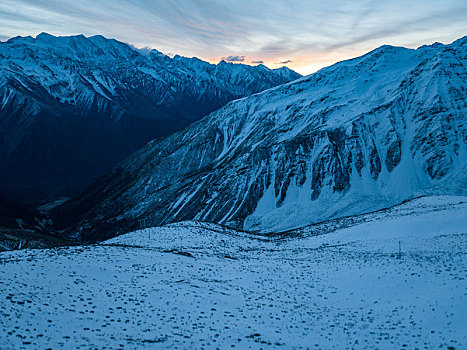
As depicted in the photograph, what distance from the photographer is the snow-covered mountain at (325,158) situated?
296 feet

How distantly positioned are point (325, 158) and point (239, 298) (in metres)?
86.2

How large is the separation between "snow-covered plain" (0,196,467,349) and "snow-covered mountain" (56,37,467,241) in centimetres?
5479

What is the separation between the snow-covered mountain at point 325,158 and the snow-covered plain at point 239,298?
54792 millimetres

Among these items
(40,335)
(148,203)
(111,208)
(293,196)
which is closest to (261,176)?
(293,196)

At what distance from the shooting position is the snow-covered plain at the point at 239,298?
14.1 meters

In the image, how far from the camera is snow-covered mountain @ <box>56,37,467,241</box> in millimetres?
90250

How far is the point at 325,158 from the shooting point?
3984 inches

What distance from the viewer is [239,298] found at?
20641mm

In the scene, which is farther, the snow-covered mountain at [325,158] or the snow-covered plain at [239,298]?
the snow-covered mountain at [325,158]

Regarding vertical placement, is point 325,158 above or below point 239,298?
above

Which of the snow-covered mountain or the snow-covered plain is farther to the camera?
the snow-covered mountain

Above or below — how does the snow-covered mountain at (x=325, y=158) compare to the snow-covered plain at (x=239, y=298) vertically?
above

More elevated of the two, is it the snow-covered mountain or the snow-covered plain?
the snow-covered mountain

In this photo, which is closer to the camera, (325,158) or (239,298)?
(239,298)
